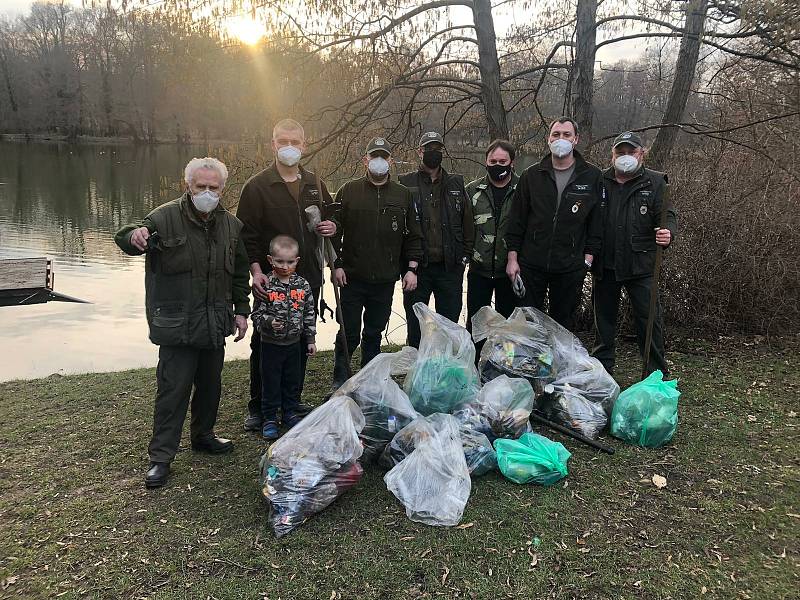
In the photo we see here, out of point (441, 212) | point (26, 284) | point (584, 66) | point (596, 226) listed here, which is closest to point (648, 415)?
point (596, 226)

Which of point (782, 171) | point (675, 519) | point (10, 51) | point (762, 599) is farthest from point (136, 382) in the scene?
point (10, 51)

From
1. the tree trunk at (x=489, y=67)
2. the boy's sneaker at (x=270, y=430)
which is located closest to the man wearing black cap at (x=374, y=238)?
the boy's sneaker at (x=270, y=430)

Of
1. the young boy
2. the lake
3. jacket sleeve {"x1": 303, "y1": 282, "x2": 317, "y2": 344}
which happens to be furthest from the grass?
the lake

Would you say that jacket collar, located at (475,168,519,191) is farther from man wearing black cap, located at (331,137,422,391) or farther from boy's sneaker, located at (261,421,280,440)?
boy's sneaker, located at (261,421,280,440)

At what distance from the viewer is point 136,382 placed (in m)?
5.09

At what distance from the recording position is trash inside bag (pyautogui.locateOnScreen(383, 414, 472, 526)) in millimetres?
2854

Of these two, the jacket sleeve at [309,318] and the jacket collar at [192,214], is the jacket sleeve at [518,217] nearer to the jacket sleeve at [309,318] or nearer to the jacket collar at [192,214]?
the jacket sleeve at [309,318]

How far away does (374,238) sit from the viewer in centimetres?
414

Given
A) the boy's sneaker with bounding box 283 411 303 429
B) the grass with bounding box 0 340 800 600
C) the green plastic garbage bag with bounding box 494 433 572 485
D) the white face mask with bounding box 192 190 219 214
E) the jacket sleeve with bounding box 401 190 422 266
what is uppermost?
the white face mask with bounding box 192 190 219 214

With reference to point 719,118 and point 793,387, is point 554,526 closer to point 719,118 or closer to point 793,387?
point 793,387

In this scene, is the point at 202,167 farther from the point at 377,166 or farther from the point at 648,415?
the point at 648,415

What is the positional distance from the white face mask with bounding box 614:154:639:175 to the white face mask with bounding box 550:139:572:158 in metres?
0.47

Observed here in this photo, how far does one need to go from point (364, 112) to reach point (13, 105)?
62.5 metres

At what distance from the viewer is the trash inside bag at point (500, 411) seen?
11.5ft
